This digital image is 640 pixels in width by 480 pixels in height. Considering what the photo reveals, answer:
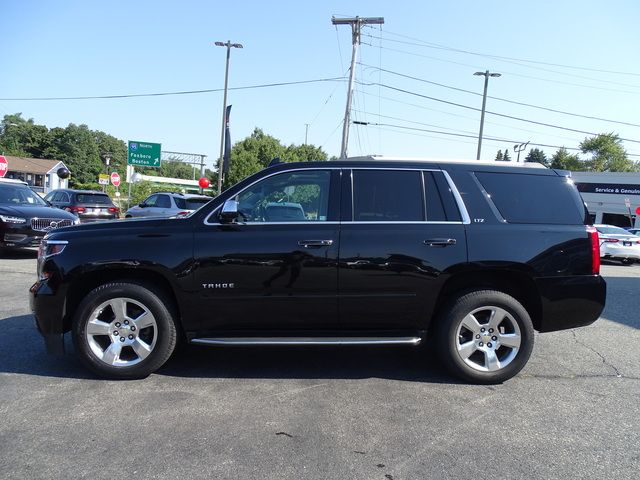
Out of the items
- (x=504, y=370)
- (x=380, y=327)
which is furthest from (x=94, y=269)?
(x=504, y=370)

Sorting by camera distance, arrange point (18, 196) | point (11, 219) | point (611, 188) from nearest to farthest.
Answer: point (11, 219) → point (18, 196) → point (611, 188)

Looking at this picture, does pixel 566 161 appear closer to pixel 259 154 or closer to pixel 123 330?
pixel 259 154

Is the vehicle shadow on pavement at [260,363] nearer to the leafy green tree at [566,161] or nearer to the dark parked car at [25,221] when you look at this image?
the dark parked car at [25,221]

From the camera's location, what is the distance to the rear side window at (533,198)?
14.8 feet

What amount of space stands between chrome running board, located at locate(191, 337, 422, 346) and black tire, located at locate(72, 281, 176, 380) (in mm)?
316

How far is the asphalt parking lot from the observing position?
118 inches

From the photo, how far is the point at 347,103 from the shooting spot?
26.7 metres

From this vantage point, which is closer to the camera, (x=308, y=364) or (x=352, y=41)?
(x=308, y=364)

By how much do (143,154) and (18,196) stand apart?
17.5m

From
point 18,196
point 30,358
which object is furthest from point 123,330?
point 18,196

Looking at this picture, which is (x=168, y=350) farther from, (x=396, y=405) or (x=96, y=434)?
(x=396, y=405)

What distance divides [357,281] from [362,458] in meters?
1.52

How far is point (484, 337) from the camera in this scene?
4.40 m

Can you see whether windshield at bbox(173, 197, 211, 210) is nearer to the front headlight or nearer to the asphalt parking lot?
the front headlight
